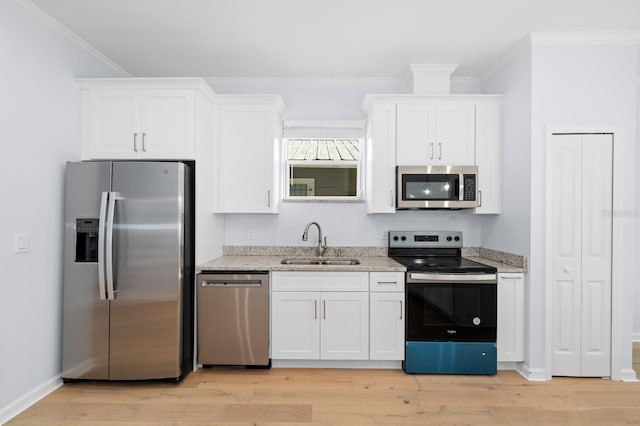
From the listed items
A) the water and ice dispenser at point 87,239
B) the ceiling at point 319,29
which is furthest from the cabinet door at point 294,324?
the ceiling at point 319,29

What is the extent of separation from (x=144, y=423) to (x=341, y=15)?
3.02 m

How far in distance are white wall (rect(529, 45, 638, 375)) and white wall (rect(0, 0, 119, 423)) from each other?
3618 millimetres

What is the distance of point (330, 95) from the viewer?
3.88 meters

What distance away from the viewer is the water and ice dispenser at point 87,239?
2801mm

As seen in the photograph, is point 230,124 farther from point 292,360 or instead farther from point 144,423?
point 144,423

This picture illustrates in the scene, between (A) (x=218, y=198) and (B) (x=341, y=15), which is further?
(A) (x=218, y=198)

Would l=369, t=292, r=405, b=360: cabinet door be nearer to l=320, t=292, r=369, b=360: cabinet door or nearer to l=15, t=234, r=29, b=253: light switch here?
l=320, t=292, r=369, b=360: cabinet door

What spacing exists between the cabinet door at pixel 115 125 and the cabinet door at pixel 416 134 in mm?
2213

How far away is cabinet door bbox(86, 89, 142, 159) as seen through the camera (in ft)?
10.0

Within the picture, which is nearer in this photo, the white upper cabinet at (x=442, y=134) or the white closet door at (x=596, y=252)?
the white closet door at (x=596, y=252)

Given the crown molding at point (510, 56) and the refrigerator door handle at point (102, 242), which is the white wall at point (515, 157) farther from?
the refrigerator door handle at point (102, 242)

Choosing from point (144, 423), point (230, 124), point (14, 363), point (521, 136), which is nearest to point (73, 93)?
point (230, 124)

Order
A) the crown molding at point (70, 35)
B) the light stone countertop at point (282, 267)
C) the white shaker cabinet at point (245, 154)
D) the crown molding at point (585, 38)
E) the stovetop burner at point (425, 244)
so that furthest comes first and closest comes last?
the stovetop burner at point (425, 244) → the white shaker cabinet at point (245, 154) → the light stone countertop at point (282, 267) → the crown molding at point (585, 38) → the crown molding at point (70, 35)

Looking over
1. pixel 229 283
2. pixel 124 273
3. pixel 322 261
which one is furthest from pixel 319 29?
pixel 124 273
